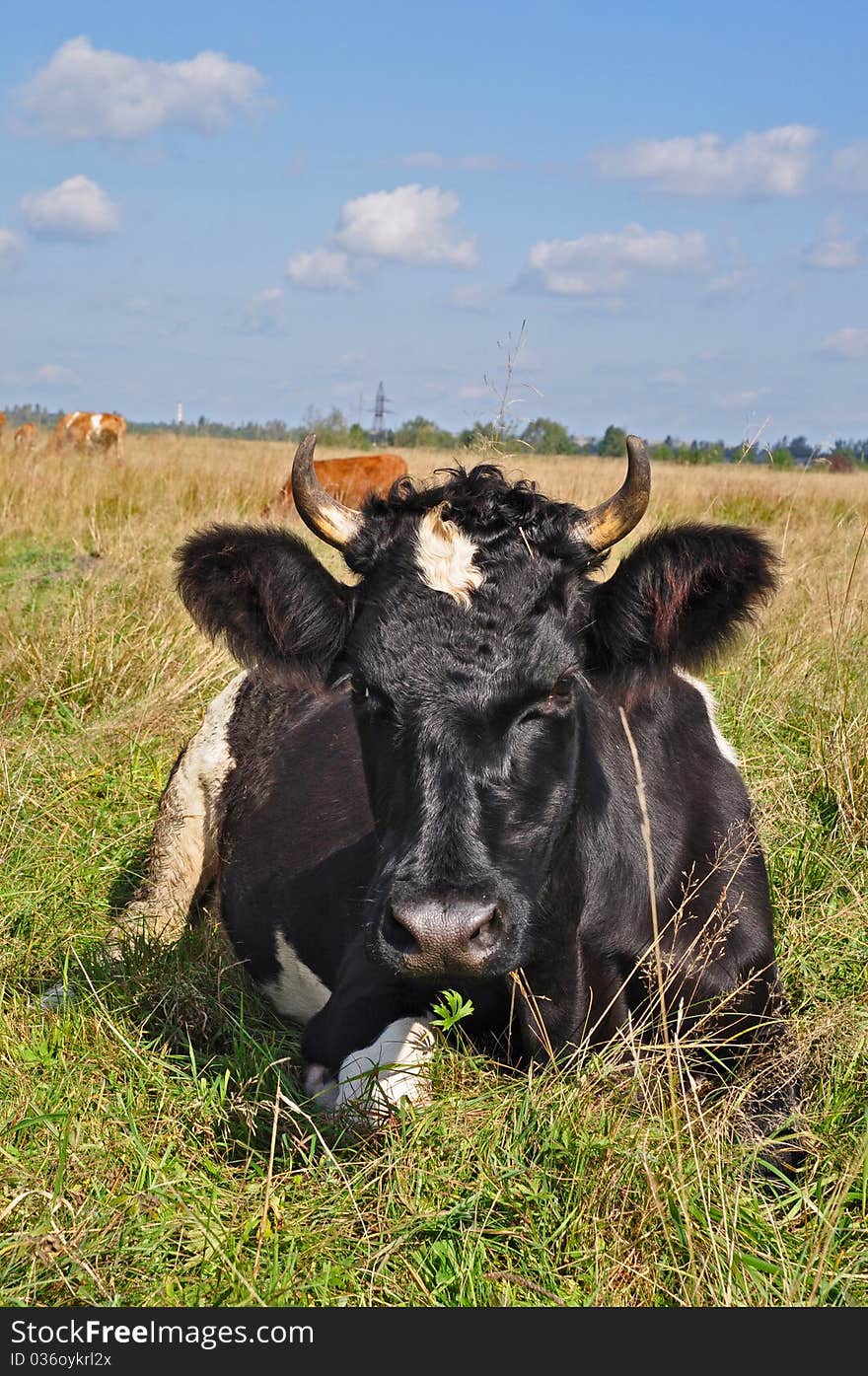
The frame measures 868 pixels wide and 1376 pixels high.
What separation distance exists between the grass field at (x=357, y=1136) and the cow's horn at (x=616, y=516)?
1.72ft

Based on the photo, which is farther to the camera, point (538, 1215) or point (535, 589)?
point (535, 589)

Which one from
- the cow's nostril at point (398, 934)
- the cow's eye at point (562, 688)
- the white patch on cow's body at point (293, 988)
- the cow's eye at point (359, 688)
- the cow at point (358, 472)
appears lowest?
the white patch on cow's body at point (293, 988)

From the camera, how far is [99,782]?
5883 mm

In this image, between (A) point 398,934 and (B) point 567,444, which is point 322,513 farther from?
(B) point 567,444

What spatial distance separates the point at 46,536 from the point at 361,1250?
8750mm

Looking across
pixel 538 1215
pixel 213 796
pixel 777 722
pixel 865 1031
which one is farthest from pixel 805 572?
pixel 538 1215

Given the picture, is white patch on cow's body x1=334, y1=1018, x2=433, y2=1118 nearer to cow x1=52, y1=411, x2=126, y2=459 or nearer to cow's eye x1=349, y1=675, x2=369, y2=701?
cow's eye x1=349, y1=675, x2=369, y2=701

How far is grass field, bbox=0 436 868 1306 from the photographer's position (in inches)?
110

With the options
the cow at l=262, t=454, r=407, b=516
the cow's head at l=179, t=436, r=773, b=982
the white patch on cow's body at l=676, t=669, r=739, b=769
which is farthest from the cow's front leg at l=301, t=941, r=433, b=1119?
the cow at l=262, t=454, r=407, b=516

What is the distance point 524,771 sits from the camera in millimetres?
3217

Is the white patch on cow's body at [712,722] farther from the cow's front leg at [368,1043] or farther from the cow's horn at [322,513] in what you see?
the cow's front leg at [368,1043]

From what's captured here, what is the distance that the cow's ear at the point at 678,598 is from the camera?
3451 mm

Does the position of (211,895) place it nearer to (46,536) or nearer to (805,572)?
(805,572)

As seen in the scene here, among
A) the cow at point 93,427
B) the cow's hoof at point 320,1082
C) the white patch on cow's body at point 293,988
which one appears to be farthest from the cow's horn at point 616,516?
the cow at point 93,427
